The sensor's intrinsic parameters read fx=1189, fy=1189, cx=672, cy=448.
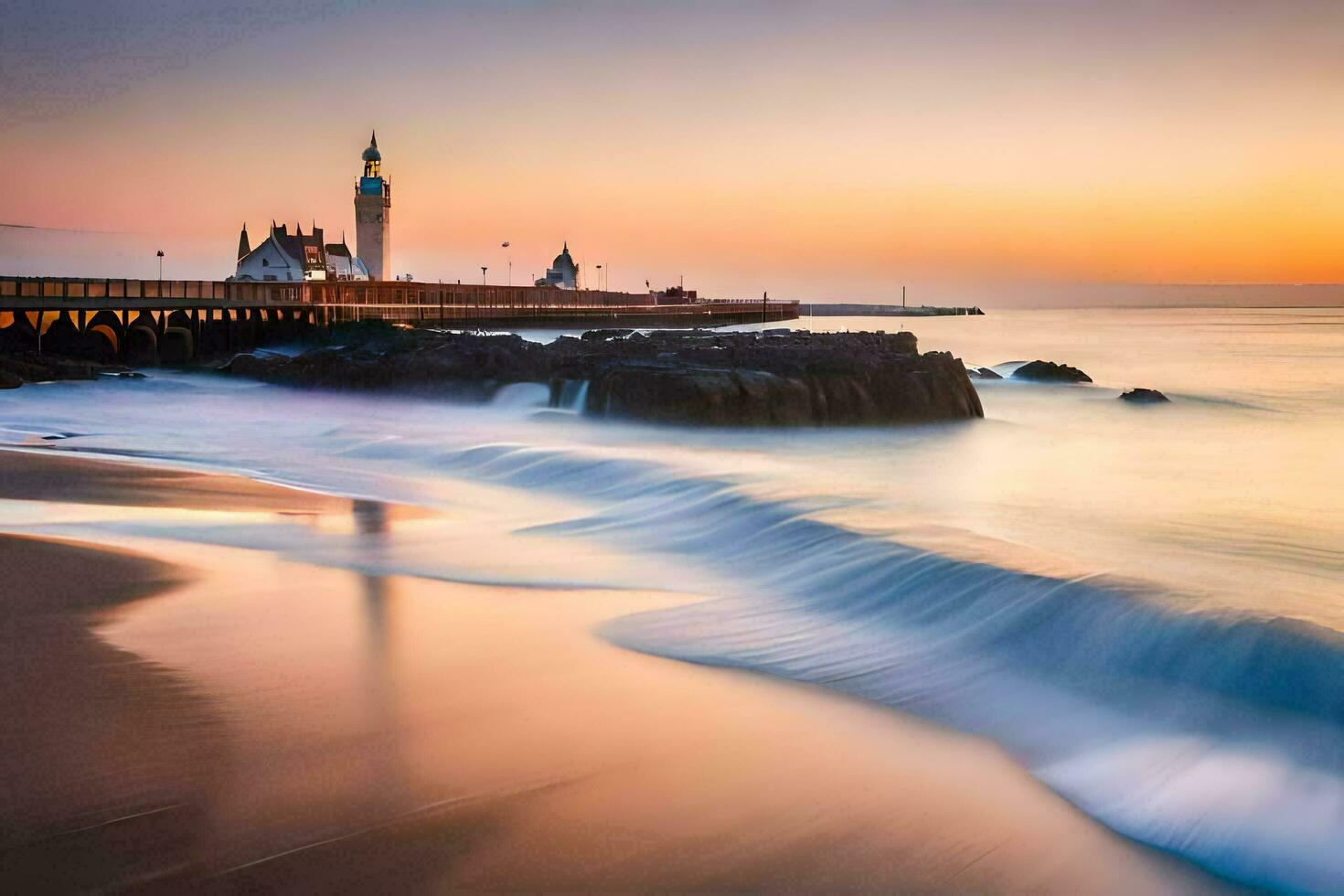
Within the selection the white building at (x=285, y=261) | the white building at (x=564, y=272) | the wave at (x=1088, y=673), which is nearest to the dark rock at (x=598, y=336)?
the wave at (x=1088, y=673)

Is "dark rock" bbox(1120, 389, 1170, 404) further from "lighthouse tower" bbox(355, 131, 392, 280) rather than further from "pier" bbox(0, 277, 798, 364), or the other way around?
"lighthouse tower" bbox(355, 131, 392, 280)

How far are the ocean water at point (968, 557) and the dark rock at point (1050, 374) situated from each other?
9658mm

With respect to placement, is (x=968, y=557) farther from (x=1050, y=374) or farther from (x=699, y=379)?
(x=1050, y=374)

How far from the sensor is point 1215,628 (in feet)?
20.9

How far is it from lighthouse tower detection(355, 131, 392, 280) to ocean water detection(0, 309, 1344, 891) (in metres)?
90.8

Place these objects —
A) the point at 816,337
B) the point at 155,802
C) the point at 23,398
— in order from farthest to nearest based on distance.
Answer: the point at 816,337 < the point at 23,398 < the point at 155,802

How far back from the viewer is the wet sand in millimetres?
3666

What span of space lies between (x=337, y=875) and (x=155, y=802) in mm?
833

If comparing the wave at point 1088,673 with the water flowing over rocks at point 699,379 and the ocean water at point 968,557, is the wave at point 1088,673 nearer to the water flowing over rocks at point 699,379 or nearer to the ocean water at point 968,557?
the ocean water at point 968,557

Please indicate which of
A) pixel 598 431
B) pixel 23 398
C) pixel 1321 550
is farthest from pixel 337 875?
pixel 23 398

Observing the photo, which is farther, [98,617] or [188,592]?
[188,592]

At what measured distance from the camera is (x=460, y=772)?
441 centimetres

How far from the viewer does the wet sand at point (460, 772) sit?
3666 millimetres

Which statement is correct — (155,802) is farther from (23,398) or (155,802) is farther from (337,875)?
(23,398)
